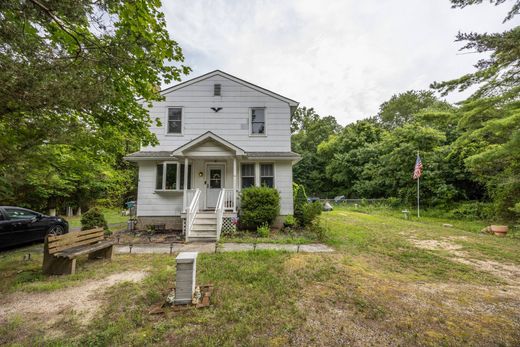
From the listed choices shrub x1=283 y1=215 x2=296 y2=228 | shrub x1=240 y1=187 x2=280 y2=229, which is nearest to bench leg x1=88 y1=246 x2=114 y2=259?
shrub x1=240 y1=187 x2=280 y2=229

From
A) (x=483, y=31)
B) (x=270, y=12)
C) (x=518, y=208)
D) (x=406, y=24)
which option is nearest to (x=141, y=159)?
(x=270, y=12)

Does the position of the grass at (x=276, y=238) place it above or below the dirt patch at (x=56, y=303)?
above

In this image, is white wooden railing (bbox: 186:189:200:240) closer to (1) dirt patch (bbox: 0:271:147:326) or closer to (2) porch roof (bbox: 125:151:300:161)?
(2) porch roof (bbox: 125:151:300:161)

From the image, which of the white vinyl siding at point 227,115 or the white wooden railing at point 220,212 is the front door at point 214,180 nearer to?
the white wooden railing at point 220,212

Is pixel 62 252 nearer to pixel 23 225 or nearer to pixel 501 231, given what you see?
pixel 23 225

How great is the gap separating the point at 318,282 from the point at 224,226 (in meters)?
5.34

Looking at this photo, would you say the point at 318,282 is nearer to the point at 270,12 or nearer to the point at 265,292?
the point at 265,292

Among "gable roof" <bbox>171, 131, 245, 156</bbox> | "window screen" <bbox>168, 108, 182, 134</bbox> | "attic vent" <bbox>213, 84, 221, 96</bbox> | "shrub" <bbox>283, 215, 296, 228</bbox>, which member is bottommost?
"shrub" <bbox>283, 215, 296, 228</bbox>

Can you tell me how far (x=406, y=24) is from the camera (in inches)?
313

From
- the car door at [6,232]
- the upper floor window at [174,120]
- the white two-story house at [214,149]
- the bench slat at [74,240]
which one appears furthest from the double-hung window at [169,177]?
the car door at [6,232]

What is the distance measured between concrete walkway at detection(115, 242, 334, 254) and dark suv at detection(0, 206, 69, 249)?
2925 millimetres

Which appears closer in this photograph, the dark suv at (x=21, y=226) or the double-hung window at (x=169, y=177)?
the dark suv at (x=21, y=226)

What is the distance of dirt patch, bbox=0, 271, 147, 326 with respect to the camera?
3.15 meters

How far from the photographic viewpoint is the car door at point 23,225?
6645mm
